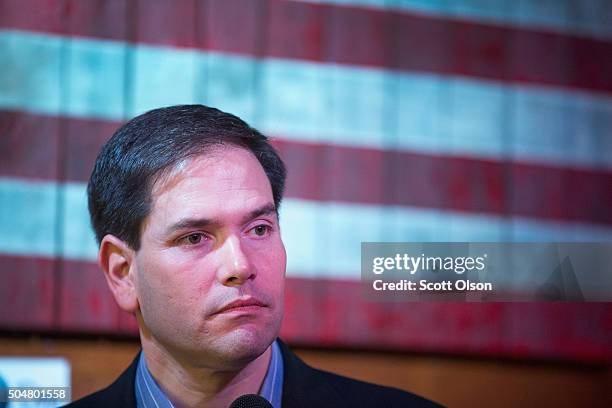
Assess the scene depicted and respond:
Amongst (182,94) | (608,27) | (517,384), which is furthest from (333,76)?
(517,384)

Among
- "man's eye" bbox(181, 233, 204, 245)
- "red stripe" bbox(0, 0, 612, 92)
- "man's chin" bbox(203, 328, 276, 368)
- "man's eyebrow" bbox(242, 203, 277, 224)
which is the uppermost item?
"red stripe" bbox(0, 0, 612, 92)

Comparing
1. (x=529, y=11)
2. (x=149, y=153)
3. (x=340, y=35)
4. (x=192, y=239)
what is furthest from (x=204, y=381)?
(x=529, y=11)

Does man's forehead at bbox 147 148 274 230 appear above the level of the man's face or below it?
above

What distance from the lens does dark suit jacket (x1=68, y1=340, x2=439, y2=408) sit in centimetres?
118

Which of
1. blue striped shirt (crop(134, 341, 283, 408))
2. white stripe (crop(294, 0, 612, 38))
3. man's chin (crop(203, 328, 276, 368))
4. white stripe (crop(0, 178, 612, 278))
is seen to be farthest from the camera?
white stripe (crop(294, 0, 612, 38))

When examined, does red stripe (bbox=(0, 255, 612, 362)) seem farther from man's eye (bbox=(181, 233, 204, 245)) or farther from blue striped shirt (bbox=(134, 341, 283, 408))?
man's eye (bbox=(181, 233, 204, 245))

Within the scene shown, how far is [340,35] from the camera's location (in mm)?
1834

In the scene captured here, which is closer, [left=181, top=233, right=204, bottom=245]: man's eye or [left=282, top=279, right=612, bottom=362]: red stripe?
[left=181, top=233, right=204, bottom=245]: man's eye

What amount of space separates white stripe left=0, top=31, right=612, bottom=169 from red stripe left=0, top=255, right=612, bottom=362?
1.00 ft

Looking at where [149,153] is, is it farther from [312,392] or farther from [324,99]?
[324,99]

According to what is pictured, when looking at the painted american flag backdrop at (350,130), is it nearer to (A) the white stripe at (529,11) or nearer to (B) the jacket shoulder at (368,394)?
(A) the white stripe at (529,11)

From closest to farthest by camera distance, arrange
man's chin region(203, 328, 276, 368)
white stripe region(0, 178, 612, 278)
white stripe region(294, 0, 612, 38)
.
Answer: man's chin region(203, 328, 276, 368) < white stripe region(0, 178, 612, 278) < white stripe region(294, 0, 612, 38)

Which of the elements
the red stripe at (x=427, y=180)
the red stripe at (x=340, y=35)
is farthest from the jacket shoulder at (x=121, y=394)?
the red stripe at (x=340, y=35)

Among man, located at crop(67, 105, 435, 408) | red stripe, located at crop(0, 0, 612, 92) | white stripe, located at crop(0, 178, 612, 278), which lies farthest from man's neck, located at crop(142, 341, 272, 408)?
red stripe, located at crop(0, 0, 612, 92)
